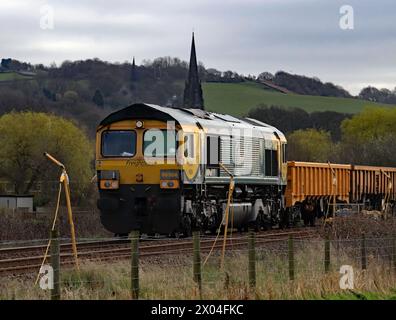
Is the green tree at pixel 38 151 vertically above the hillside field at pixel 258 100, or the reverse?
the hillside field at pixel 258 100

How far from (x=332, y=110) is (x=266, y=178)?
4439 inches

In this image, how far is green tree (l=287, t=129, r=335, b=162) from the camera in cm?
9275

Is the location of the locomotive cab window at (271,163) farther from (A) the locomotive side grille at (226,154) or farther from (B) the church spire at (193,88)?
(B) the church spire at (193,88)

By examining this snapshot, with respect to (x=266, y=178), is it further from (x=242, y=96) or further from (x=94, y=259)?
(x=242, y=96)

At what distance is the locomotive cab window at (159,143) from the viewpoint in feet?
93.8

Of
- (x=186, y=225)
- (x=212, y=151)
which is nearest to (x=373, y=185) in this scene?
(x=212, y=151)

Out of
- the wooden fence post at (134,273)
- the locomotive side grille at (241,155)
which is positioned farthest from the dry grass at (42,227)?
the wooden fence post at (134,273)

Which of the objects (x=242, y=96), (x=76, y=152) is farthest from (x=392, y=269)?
(x=242, y=96)

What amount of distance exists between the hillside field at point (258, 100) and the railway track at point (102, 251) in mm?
109882

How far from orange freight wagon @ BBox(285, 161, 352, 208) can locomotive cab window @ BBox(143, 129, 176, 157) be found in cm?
1072

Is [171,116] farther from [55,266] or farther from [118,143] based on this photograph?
[55,266]

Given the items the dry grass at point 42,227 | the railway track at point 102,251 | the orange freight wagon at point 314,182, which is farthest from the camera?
the dry grass at point 42,227

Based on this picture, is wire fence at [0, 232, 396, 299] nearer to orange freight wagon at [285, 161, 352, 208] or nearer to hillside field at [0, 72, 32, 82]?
orange freight wagon at [285, 161, 352, 208]

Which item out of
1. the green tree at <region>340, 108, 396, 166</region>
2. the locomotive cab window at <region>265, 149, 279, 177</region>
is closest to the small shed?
the green tree at <region>340, 108, 396, 166</region>
